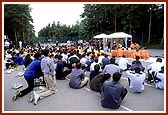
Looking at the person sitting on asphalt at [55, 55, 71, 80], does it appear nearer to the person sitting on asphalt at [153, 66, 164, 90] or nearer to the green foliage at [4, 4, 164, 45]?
the person sitting on asphalt at [153, 66, 164, 90]

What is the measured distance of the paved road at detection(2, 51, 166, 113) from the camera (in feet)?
19.5

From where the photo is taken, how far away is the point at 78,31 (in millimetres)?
43250

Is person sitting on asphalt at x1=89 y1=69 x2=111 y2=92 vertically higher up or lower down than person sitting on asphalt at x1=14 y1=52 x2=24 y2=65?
lower down

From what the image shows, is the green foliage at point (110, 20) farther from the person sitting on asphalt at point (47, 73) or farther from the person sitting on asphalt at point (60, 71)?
the person sitting on asphalt at point (47, 73)

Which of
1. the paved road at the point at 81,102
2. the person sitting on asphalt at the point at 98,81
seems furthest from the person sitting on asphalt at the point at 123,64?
the person sitting on asphalt at the point at 98,81

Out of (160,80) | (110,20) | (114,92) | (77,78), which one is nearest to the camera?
(114,92)

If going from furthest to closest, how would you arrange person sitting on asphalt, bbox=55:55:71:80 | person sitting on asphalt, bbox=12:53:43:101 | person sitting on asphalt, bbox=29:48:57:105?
person sitting on asphalt, bbox=55:55:71:80 < person sitting on asphalt, bbox=12:53:43:101 < person sitting on asphalt, bbox=29:48:57:105

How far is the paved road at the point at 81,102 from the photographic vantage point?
19.5ft

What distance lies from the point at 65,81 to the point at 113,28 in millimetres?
28569

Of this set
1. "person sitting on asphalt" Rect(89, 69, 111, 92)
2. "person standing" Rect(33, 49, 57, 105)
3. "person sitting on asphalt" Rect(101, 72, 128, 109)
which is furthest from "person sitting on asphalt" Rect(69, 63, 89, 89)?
"person sitting on asphalt" Rect(101, 72, 128, 109)

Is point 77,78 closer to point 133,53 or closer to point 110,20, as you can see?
point 133,53

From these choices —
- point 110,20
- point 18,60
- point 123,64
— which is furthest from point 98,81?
point 110,20

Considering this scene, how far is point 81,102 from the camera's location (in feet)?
21.2

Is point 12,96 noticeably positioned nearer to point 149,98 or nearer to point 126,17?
point 149,98
